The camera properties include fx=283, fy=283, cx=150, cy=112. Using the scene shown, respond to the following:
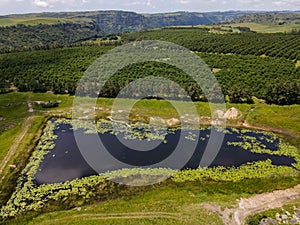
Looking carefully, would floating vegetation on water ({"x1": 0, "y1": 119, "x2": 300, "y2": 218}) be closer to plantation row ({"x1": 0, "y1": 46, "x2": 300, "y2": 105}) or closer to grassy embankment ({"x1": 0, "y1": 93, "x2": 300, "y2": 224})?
grassy embankment ({"x1": 0, "y1": 93, "x2": 300, "y2": 224})

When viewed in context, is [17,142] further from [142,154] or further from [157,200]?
[157,200]

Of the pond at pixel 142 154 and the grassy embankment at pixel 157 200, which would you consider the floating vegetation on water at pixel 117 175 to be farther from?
Result: the grassy embankment at pixel 157 200

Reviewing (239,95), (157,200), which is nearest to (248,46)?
(239,95)

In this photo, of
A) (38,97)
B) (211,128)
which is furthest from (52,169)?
(38,97)

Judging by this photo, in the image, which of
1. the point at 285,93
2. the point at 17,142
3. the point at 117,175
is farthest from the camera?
the point at 285,93

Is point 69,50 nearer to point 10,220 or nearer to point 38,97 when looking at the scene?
point 38,97

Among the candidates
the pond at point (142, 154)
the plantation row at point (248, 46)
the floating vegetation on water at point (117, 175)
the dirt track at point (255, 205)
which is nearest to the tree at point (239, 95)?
the pond at point (142, 154)
